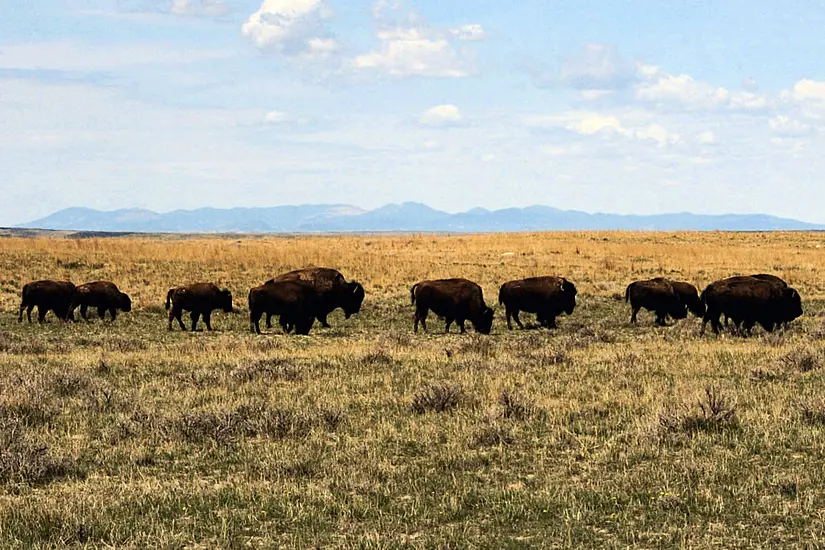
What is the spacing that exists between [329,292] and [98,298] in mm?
6637

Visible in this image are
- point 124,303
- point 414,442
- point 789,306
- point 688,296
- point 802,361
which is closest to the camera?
point 414,442

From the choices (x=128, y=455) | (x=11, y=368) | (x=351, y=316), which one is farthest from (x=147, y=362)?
Answer: (x=351, y=316)

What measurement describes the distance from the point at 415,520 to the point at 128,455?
356 cm

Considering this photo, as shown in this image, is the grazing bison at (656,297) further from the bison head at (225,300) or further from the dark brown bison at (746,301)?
the bison head at (225,300)

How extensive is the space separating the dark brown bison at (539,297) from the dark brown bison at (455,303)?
1.13 metres

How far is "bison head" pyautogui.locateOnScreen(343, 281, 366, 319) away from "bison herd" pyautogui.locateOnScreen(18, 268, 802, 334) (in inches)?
1.1

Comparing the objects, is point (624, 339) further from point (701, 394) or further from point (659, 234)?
point (659, 234)

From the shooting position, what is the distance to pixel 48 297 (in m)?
24.0

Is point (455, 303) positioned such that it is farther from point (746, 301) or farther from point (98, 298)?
point (98, 298)

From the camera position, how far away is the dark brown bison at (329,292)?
77.5ft

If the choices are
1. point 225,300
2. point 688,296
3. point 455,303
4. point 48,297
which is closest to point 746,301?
point 688,296

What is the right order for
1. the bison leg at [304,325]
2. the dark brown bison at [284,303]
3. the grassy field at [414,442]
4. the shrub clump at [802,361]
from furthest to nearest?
the bison leg at [304,325] < the dark brown bison at [284,303] < the shrub clump at [802,361] < the grassy field at [414,442]

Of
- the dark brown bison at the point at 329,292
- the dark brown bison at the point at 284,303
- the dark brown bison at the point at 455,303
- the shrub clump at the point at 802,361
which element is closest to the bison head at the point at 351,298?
the dark brown bison at the point at 329,292

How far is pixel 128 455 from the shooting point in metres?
8.97
